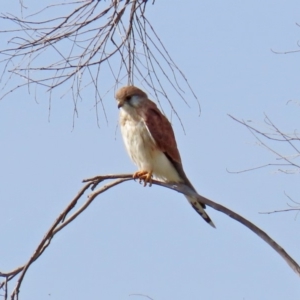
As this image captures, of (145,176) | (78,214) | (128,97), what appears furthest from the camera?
(128,97)

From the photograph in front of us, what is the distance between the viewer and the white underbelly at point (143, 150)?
5.63m

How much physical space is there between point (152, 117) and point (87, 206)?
5.36 feet

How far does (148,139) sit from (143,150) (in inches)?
3.6

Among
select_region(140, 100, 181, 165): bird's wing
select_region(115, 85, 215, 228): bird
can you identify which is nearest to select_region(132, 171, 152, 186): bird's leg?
select_region(115, 85, 215, 228): bird

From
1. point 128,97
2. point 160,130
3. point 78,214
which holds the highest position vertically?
point 128,97

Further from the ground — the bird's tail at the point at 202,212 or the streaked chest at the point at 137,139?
the streaked chest at the point at 137,139

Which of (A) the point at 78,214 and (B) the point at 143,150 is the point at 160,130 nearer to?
(B) the point at 143,150

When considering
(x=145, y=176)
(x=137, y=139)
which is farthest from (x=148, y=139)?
(x=145, y=176)

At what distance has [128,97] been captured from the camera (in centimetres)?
574

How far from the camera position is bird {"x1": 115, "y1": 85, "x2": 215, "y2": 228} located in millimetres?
5645

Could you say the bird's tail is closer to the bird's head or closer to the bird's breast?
the bird's breast

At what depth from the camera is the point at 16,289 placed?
3.82m

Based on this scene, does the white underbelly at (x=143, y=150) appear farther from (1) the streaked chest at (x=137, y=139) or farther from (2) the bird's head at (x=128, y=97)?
(2) the bird's head at (x=128, y=97)

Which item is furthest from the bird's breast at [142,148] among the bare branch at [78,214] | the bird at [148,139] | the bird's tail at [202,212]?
the bare branch at [78,214]
